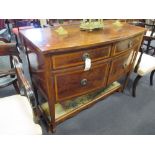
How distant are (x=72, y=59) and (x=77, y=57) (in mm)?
42

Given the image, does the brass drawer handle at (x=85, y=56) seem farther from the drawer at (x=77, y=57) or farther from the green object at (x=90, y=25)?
the green object at (x=90, y=25)

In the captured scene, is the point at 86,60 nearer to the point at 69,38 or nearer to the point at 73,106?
the point at 69,38

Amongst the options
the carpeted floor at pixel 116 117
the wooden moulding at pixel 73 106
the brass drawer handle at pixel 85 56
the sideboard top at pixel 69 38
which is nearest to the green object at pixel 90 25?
the sideboard top at pixel 69 38

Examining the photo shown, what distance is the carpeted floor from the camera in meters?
1.52

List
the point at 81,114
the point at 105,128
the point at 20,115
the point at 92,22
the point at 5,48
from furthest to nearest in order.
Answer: the point at 81,114 → the point at 105,128 → the point at 92,22 → the point at 5,48 → the point at 20,115

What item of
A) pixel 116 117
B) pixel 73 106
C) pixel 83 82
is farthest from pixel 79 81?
pixel 116 117

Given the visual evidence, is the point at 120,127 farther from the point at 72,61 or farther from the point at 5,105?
the point at 5,105

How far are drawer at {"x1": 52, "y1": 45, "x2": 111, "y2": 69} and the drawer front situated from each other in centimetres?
19

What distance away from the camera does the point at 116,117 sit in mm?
1685

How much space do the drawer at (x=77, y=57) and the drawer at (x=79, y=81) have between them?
0.20ft
